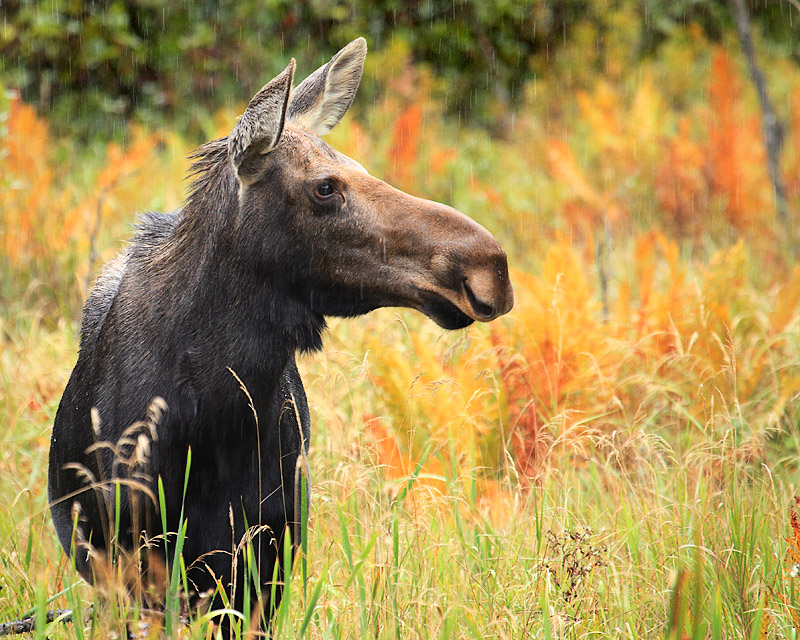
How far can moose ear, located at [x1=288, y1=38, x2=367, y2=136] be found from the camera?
313 centimetres

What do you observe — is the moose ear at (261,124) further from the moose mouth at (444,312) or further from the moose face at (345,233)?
the moose mouth at (444,312)

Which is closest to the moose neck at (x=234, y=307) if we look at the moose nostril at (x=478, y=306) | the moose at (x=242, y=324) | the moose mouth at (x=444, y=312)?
the moose at (x=242, y=324)

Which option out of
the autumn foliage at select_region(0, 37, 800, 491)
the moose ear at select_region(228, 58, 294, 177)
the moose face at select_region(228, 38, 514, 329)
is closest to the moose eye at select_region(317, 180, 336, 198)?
the moose face at select_region(228, 38, 514, 329)

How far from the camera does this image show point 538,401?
14.1ft

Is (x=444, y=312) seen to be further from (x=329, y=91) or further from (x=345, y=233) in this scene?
(x=329, y=91)

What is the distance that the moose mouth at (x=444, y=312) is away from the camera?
2.56 meters

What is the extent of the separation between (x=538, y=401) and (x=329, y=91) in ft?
5.86

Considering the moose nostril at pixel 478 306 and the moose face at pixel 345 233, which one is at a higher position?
the moose face at pixel 345 233

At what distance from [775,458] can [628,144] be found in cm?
455

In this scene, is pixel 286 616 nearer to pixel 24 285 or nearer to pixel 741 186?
Answer: pixel 24 285

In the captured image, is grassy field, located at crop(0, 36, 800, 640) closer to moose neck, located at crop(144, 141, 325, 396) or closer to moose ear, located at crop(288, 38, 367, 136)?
moose neck, located at crop(144, 141, 325, 396)

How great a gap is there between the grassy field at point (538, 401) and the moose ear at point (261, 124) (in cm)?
79

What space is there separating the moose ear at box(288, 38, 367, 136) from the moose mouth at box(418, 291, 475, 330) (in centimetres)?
86

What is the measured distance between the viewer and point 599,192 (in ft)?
26.1
